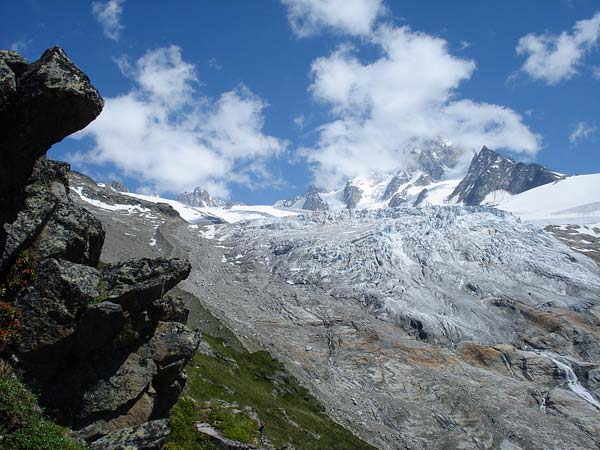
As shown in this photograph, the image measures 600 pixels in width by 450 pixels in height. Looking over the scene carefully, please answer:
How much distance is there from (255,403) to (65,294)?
90.0 ft

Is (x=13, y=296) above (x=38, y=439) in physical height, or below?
above

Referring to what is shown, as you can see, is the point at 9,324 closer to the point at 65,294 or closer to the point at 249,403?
the point at 65,294

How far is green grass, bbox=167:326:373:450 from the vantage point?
1994 cm

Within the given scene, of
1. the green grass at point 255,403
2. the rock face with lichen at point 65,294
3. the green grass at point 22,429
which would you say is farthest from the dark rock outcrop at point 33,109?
the green grass at point 255,403

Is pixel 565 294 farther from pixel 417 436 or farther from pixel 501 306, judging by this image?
pixel 417 436

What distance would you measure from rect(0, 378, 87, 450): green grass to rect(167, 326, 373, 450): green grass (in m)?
5.10

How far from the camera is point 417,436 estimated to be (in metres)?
66.7

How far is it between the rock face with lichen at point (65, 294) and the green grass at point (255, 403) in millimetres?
2603

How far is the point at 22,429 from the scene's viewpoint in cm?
1188

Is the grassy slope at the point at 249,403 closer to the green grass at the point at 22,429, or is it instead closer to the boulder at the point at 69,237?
the green grass at the point at 22,429

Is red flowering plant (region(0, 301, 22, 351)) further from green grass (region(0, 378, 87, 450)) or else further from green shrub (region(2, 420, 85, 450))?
green shrub (region(2, 420, 85, 450))

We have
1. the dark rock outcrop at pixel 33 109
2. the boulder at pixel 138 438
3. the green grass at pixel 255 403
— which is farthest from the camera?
the green grass at pixel 255 403

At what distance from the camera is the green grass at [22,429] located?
11.6 metres

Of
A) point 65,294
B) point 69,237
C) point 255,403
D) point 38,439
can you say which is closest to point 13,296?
point 65,294
